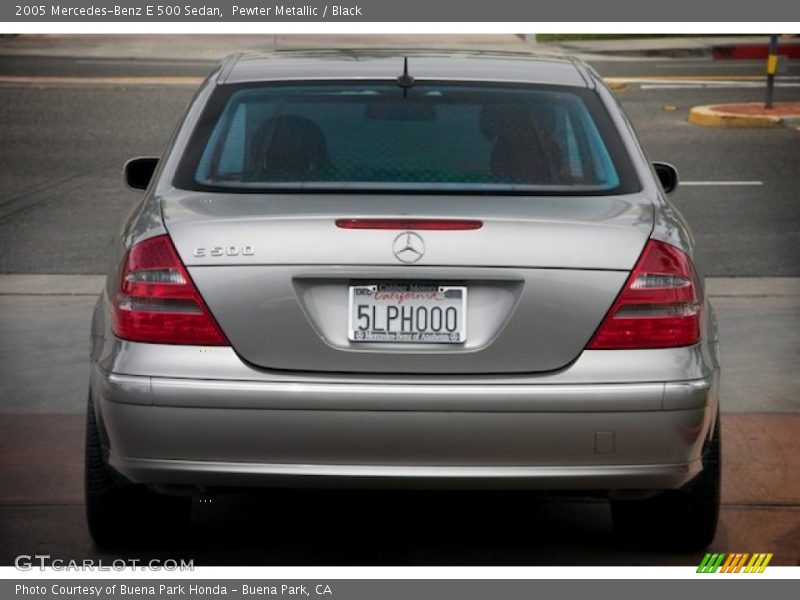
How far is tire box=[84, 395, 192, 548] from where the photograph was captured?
5.09 meters

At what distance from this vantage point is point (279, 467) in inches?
179

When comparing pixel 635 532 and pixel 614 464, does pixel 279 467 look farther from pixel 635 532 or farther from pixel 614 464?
pixel 635 532

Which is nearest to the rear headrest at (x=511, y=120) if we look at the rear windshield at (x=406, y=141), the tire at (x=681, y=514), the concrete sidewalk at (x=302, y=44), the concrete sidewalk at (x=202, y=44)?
the rear windshield at (x=406, y=141)

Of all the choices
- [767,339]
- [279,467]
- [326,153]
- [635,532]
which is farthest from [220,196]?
[767,339]

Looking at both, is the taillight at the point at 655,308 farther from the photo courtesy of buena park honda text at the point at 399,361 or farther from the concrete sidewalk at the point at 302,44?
the concrete sidewalk at the point at 302,44

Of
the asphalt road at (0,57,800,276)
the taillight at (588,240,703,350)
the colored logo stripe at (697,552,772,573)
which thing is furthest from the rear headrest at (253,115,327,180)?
the asphalt road at (0,57,800,276)

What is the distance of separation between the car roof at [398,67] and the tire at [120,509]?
123 centimetres

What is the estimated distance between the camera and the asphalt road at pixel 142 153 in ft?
37.4

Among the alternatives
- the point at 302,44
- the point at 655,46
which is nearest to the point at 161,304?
the point at 302,44

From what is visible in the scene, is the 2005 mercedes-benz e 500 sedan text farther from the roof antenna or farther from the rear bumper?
the roof antenna

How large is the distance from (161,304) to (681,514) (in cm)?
171

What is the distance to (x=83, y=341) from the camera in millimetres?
8594

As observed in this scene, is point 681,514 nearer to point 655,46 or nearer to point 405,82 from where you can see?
point 405,82

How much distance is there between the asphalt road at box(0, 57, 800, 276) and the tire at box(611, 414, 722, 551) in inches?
136
